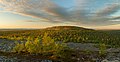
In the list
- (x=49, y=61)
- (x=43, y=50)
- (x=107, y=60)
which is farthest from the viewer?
(x=43, y=50)

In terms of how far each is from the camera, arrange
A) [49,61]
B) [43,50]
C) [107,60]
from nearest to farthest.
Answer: [49,61], [107,60], [43,50]

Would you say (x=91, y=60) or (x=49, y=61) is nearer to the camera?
(x=49, y=61)

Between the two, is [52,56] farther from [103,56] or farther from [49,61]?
[103,56]

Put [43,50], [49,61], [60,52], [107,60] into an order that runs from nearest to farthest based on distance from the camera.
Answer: [49,61], [107,60], [60,52], [43,50]

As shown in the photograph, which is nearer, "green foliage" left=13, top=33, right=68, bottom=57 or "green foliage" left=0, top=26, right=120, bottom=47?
"green foliage" left=13, top=33, right=68, bottom=57

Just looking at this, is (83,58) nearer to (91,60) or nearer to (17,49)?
(91,60)

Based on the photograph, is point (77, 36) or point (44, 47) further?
point (77, 36)

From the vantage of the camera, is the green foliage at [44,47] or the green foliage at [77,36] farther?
the green foliage at [77,36]

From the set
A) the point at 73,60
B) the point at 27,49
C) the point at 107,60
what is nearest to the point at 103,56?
the point at 107,60

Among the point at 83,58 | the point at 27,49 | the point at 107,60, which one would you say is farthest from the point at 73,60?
the point at 27,49
